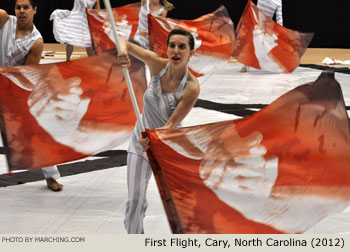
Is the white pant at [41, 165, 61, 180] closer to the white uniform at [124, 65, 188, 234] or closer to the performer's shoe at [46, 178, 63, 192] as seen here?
the performer's shoe at [46, 178, 63, 192]

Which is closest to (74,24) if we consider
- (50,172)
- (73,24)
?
(73,24)

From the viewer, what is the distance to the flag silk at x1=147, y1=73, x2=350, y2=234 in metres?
3.87

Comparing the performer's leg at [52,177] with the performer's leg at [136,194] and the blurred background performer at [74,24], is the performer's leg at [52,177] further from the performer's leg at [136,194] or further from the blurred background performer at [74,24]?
the blurred background performer at [74,24]

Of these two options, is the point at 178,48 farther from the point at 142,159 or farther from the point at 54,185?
the point at 54,185

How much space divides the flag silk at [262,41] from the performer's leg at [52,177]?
6572 mm

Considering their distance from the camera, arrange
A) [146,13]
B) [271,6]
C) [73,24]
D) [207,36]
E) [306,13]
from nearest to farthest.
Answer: [207,36] < [146,13] < [73,24] < [271,6] < [306,13]

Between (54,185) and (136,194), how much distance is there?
1.78 metres

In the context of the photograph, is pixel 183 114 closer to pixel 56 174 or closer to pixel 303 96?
pixel 303 96

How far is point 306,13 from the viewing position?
18.0 metres

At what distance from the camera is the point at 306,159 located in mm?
4016

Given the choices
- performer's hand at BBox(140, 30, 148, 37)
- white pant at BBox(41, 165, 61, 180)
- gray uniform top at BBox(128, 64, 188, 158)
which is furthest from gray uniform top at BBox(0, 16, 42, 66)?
performer's hand at BBox(140, 30, 148, 37)

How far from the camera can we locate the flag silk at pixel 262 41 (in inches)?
476

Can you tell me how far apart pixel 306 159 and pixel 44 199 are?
2.35 metres

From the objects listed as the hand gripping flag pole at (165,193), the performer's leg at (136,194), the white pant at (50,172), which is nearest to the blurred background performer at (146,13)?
the white pant at (50,172)
